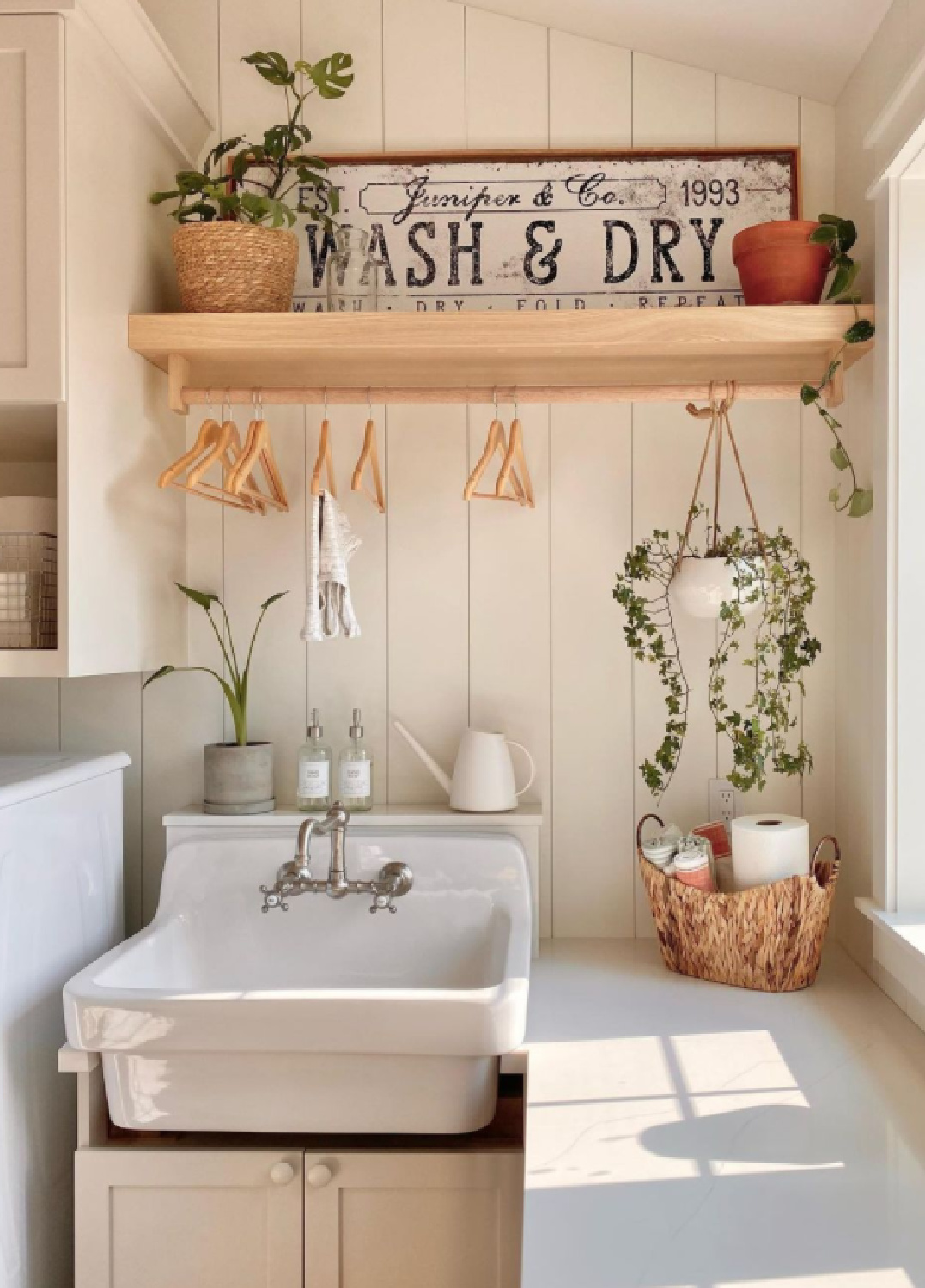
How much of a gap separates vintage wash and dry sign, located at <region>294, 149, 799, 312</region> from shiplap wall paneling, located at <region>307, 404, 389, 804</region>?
242mm

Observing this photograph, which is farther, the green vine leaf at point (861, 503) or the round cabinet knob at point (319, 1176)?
the green vine leaf at point (861, 503)

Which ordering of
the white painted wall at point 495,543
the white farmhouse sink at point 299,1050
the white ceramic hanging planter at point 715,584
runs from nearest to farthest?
the white farmhouse sink at point 299,1050, the white ceramic hanging planter at point 715,584, the white painted wall at point 495,543

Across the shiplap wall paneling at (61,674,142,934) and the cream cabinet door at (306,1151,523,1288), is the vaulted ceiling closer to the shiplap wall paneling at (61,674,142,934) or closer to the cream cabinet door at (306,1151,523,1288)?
the shiplap wall paneling at (61,674,142,934)

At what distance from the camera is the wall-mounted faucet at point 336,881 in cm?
196

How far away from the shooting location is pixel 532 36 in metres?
2.21

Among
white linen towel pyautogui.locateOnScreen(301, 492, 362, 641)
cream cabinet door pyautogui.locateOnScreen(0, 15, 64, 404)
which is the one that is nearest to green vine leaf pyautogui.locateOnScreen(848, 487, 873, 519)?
white linen towel pyautogui.locateOnScreen(301, 492, 362, 641)

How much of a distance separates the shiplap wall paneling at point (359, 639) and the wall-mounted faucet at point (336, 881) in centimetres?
24

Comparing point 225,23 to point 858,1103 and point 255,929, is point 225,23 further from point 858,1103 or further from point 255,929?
point 858,1103

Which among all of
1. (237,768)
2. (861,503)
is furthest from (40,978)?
(861,503)

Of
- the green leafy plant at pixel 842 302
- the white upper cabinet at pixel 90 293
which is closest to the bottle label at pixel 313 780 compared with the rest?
the white upper cabinet at pixel 90 293

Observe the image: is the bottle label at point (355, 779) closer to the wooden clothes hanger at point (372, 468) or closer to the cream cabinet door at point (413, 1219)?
the wooden clothes hanger at point (372, 468)

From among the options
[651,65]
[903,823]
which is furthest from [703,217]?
[903,823]

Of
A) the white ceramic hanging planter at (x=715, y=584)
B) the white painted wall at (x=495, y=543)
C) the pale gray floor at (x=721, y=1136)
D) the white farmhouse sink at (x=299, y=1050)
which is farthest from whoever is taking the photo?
the white painted wall at (x=495, y=543)

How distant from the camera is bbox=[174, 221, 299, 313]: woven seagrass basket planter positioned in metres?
1.92
